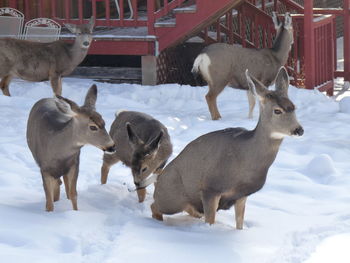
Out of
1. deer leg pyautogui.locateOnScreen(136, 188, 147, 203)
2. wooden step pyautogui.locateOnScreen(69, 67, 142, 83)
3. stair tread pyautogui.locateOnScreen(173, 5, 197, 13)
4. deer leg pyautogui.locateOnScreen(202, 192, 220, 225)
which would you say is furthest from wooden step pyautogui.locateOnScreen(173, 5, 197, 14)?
deer leg pyautogui.locateOnScreen(202, 192, 220, 225)

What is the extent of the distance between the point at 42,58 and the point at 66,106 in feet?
21.9

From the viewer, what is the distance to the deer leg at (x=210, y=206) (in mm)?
6816

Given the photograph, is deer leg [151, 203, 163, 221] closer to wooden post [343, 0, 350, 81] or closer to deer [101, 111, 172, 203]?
deer [101, 111, 172, 203]

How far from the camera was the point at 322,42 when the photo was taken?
50.1ft

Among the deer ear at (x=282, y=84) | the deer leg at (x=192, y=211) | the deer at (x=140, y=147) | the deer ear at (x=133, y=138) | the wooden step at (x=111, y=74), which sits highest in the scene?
the deer ear at (x=282, y=84)

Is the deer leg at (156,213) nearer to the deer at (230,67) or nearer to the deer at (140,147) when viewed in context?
the deer at (140,147)

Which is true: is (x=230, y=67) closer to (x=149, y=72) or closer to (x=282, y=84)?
(x=149, y=72)

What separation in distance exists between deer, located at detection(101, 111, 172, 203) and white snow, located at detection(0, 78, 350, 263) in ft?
1.00

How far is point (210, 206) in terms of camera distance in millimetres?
6812

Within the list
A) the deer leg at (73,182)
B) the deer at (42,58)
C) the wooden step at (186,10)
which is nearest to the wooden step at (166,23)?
the wooden step at (186,10)

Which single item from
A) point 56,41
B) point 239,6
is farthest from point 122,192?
point 239,6

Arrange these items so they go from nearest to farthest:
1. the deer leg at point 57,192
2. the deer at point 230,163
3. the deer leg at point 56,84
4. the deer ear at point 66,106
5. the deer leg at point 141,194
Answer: the deer at point 230,163
the deer ear at point 66,106
the deer leg at point 57,192
the deer leg at point 141,194
the deer leg at point 56,84

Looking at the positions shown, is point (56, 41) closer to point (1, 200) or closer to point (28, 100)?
point (28, 100)

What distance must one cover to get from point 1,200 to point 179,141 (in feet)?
12.2
